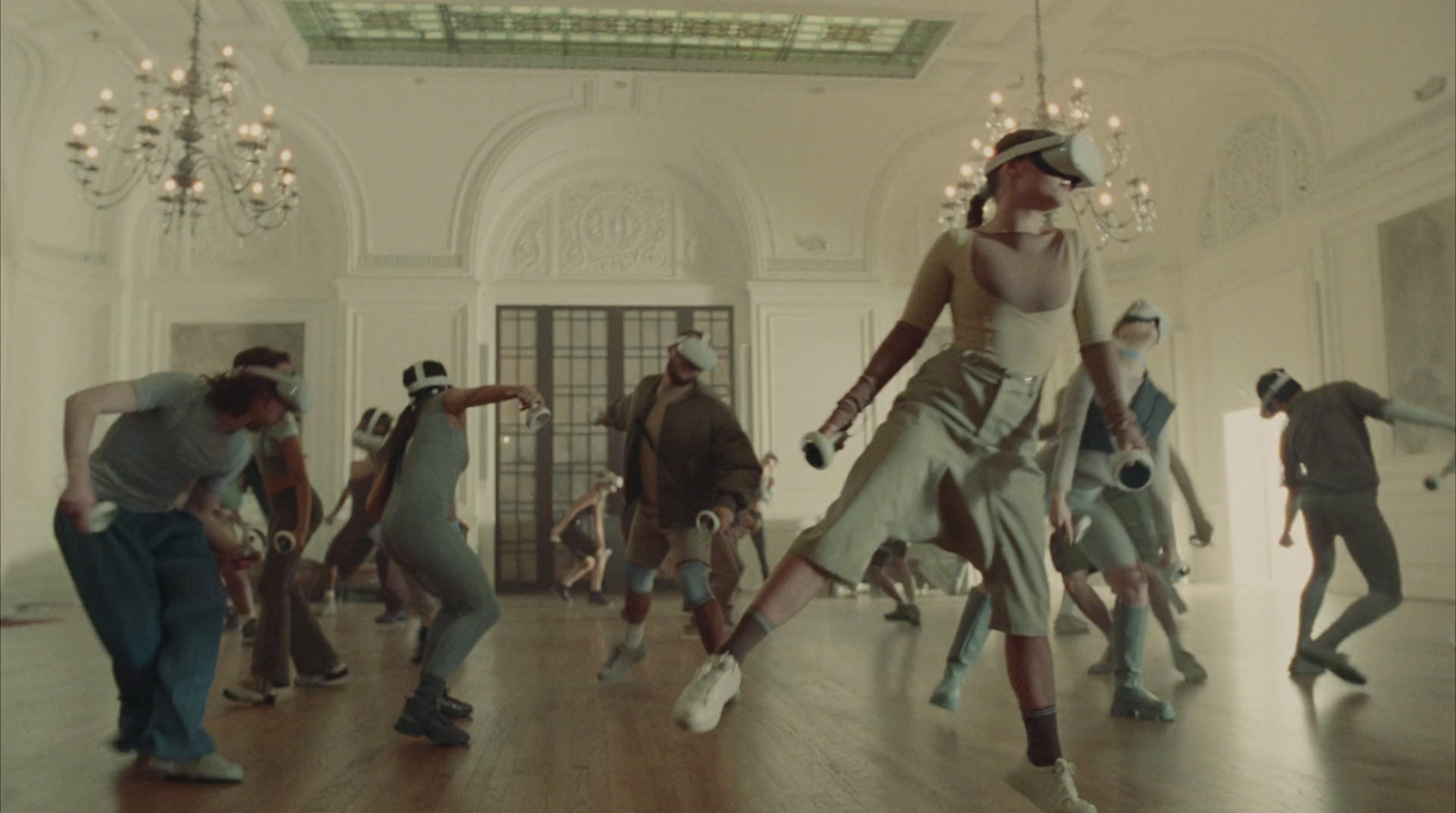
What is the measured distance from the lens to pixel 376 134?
13625mm

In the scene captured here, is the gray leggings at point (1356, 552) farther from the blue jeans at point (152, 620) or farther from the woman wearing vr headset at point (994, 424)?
the blue jeans at point (152, 620)

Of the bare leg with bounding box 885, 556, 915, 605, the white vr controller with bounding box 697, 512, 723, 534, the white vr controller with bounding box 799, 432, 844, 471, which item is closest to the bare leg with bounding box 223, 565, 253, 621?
the white vr controller with bounding box 697, 512, 723, 534

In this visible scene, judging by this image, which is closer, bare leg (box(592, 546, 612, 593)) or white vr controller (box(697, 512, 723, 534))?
white vr controller (box(697, 512, 723, 534))

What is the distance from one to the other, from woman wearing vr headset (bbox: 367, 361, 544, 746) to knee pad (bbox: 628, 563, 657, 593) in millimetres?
1312

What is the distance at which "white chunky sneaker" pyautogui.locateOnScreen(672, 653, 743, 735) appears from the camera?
2.27m

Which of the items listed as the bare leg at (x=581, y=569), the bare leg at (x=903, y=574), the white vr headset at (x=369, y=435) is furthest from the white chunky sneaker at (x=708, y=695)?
the bare leg at (x=581, y=569)

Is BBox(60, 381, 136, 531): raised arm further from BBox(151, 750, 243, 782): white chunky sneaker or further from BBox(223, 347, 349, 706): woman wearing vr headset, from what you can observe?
BBox(223, 347, 349, 706): woman wearing vr headset

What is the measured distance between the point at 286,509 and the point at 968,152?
11240 mm

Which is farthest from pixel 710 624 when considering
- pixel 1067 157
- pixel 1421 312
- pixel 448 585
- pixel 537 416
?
pixel 1421 312

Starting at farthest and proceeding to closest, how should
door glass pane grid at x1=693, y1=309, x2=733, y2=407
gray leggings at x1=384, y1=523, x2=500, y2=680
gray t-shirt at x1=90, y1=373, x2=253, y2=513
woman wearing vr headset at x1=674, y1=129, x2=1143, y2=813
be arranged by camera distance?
door glass pane grid at x1=693, y1=309, x2=733, y2=407, gray leggings at x1=384, y1=523, x2=500, y2=680, gray t-shirt at x1=90, y1=373, x2=253, y2=513, woman wearing vr headset at x1=674, y1=129, x2=1143, y2=813

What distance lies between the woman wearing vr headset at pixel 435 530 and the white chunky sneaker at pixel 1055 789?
203cm

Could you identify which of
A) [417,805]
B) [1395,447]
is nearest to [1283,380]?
[417,805]

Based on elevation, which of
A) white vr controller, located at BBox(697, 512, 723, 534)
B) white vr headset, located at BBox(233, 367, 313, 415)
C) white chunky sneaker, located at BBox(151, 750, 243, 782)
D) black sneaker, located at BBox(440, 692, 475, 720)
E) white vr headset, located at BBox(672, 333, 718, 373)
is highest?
white vr headset, located at BBox(672, 333, 718, 373)

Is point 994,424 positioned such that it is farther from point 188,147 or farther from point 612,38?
point 612,38
